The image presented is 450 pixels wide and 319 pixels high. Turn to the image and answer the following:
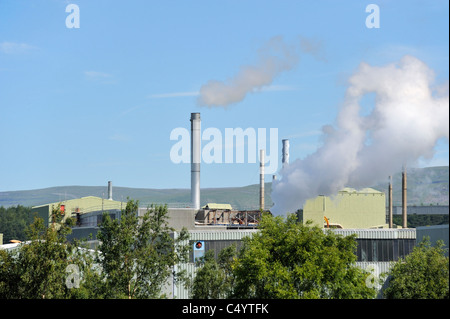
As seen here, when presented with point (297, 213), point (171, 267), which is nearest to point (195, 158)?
point (297, 213)

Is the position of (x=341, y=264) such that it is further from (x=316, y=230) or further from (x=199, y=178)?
(x=199, y=178)

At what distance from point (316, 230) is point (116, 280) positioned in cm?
1574

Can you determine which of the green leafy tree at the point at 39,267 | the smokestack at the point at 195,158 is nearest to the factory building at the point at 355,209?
the smokestack at the point at 195,158

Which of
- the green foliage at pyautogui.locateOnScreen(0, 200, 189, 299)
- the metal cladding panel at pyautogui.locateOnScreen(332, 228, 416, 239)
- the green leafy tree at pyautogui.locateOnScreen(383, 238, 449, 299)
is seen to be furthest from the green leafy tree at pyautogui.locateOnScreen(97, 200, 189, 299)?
the metal cladding panel at pyautogui.locateOnScreen(332, 228, 416, 239)

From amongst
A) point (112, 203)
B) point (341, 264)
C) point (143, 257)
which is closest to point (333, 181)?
point (341, 264)

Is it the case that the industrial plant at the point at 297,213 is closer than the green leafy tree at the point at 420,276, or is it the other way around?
the green leafy tree at the point at 420,276

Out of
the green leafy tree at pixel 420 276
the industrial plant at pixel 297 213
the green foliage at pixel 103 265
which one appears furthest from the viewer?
the industrial plant at pixel 297 213

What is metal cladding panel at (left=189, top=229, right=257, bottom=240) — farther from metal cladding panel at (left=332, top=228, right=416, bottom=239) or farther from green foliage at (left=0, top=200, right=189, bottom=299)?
green foliage at (left=0, top=200, right=189, bottom=299)

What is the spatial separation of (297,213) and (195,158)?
24.0 m

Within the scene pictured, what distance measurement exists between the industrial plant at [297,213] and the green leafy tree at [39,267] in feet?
26.8

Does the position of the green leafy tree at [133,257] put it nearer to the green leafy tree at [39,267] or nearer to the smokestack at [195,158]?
the green leafy tree at [39,267]

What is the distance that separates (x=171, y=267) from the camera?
4250 centimetres

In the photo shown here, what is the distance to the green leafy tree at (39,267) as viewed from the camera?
4006 cm
